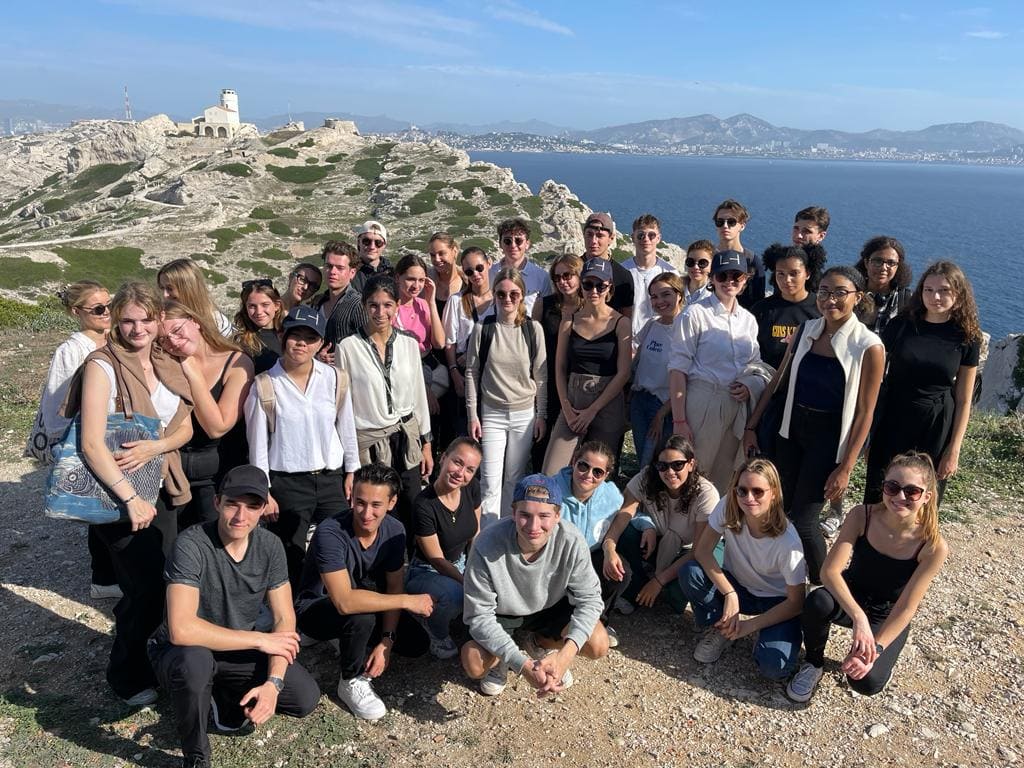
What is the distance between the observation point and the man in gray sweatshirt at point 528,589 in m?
4.63

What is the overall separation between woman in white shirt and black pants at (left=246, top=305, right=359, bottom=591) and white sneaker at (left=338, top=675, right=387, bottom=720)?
103cm

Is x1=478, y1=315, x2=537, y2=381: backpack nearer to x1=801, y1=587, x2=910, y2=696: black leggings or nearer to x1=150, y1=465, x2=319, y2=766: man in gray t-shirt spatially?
x1=150, y1=465, x2=319, y2=766: man in gray t-shirt

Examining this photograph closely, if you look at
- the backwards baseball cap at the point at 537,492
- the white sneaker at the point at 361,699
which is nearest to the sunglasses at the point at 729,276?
the backwards baseball cap at the point at 537,492

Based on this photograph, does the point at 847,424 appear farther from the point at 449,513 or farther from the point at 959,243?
the point at 959,243

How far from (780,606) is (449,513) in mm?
2703

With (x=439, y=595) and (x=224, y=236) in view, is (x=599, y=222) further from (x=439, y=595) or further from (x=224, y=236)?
(x=224, y=236)

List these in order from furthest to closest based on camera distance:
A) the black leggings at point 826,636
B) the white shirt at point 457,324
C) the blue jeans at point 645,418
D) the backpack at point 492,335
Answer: the white shirt at point 457,324 < the blue jeans at point 645,418 < the backpack at point 492,335 < the black leggings at point 826,636

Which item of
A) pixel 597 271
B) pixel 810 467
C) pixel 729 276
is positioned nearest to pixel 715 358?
pixel 729 276

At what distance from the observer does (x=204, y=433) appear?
→ 5441 mm

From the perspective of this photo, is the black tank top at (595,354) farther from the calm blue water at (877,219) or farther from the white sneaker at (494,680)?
the calm blue water at (877,219)

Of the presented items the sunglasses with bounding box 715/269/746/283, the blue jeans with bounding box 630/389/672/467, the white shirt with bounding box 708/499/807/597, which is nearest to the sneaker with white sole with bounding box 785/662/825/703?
the white shirt with bounding box 708/499/807/597

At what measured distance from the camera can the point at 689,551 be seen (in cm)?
593

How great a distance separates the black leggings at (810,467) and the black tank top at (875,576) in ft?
2.20

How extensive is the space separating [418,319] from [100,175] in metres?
88.7
